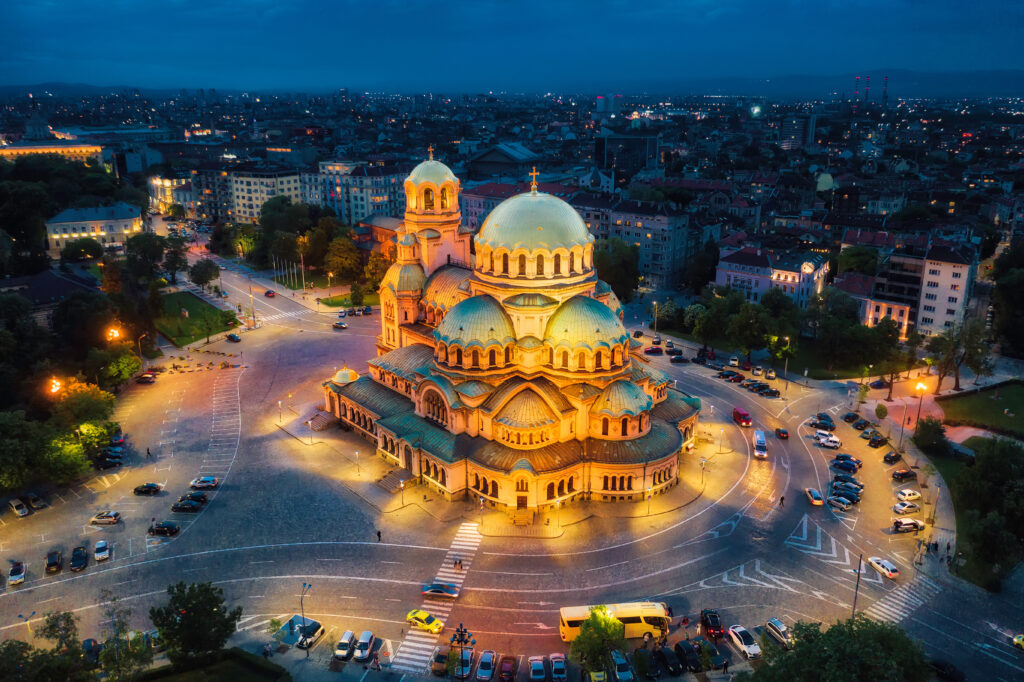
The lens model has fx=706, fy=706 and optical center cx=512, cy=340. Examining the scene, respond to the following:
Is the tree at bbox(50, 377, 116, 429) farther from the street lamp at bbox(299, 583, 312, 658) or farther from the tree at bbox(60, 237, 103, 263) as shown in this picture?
the tree at bbox(60, 237, 103, 263)

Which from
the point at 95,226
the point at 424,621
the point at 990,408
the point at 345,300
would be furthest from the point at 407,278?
the point at 95,226

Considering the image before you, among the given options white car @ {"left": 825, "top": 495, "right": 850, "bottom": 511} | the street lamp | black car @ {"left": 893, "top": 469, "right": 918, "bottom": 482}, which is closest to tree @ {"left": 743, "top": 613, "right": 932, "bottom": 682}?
white car @ {"left": 825, "top": 495, "right": 850, "bottom": 511}

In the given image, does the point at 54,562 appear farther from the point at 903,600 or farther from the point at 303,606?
the point at 903,600

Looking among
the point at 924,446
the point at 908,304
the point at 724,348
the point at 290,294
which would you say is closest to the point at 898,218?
the point at 908,304

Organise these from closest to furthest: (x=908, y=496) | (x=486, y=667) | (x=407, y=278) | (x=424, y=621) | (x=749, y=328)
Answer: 1. (x=486, y=667)
2. (x=424, y=621)
3. (x=908, y=496)
4. (x=407, y=278)
5. (x=749, y=328)

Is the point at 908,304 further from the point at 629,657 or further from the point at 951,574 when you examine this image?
the point at 629,657

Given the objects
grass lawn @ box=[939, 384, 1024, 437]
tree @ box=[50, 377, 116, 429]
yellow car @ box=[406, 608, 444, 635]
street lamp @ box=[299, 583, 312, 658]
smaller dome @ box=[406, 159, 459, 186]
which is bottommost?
street lamp @ box=[299, 583, 312, 658]
